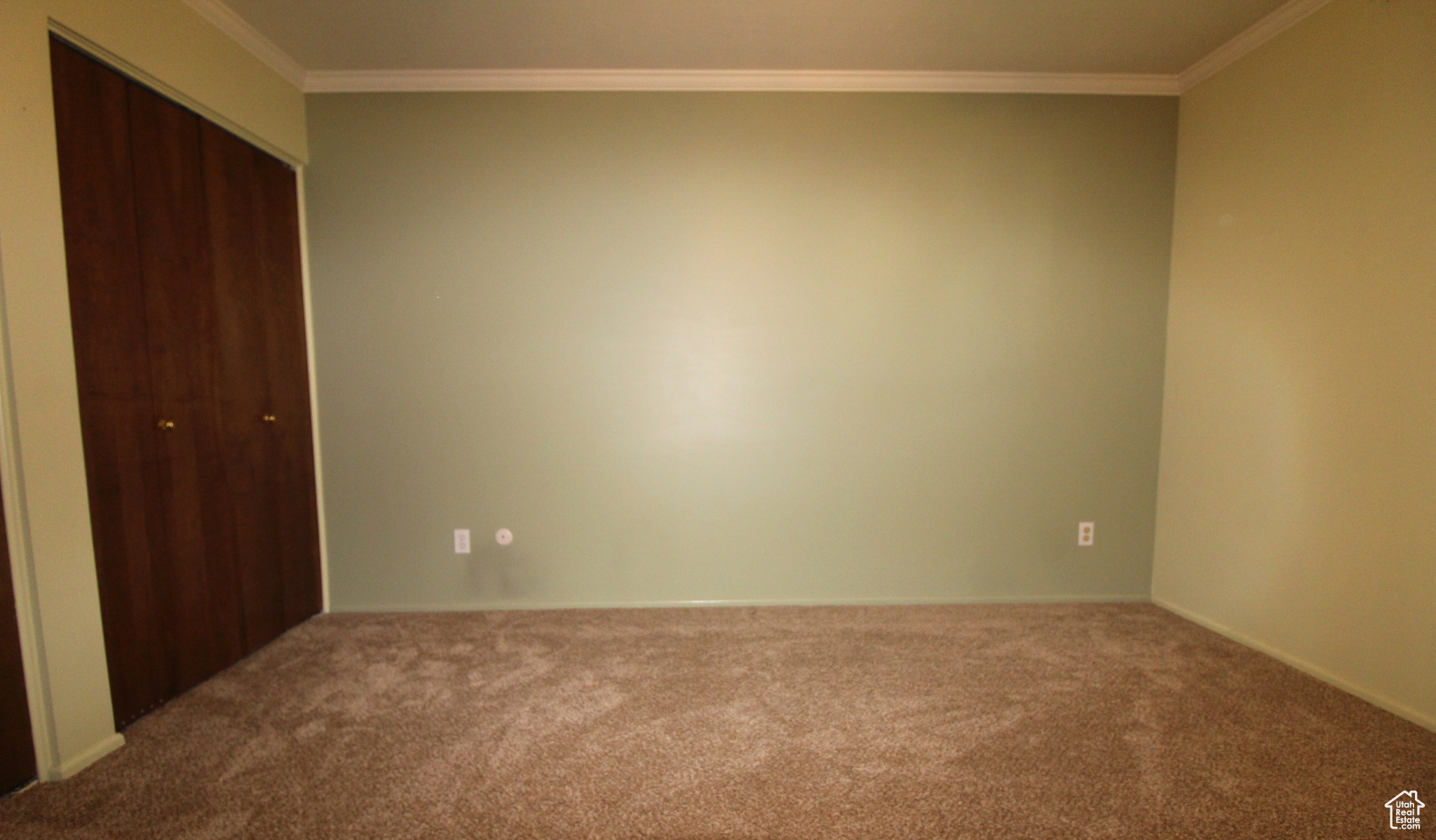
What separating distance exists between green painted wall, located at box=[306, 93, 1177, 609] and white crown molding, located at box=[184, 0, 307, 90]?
159 millimetres

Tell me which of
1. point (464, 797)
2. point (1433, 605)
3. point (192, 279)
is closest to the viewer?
point (464, 797)

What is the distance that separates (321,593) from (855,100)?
3.33 metres

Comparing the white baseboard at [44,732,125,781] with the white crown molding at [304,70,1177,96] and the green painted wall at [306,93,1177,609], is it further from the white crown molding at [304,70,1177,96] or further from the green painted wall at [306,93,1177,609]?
the white crown molding at [304,70,1177,96]

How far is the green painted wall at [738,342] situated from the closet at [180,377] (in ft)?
0.81

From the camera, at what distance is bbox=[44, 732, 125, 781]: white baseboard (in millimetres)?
1611

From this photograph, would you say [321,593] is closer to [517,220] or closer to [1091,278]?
[517,220]

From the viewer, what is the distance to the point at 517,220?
2.70 metres

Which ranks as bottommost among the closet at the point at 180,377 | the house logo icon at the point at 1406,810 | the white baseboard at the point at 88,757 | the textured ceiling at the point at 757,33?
the house logo icon at the point at 1406,810

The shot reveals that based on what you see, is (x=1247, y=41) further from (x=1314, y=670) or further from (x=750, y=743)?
(x=750, y=743)

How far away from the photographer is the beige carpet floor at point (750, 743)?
1468mm

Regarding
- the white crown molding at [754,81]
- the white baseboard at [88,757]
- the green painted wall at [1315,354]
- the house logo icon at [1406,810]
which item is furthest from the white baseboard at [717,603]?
the white crown molding at [754,81]

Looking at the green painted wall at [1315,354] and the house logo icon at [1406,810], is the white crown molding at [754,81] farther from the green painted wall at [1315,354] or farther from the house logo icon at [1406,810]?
the house logo icon at [1406,810]

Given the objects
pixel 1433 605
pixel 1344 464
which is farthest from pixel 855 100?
pixel 1433 605

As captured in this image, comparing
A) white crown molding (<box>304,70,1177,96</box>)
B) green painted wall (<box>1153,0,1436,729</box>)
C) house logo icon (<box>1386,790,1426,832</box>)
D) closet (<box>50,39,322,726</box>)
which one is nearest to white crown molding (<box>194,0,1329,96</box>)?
white crown molding (<box>304,70,1177,96</box>)
